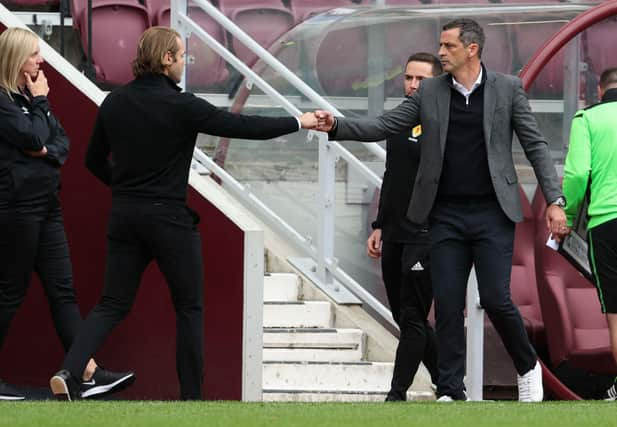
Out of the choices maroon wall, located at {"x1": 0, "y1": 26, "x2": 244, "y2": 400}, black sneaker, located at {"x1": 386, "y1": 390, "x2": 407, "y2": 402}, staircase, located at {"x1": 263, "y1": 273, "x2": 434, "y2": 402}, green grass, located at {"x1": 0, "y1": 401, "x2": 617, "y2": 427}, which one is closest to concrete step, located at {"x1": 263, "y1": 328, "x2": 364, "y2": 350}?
staircase, located at {"x1": 263, "y1": 273, "x2": 434, "y2": 402}

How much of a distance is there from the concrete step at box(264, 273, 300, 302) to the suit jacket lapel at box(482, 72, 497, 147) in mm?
2932

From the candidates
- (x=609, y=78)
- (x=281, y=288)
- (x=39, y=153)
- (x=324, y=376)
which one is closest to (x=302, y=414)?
(x=39, y=153)

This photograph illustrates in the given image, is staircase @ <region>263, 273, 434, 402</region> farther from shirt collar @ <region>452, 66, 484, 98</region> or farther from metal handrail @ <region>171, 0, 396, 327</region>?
shirt collar @ <region>452, 66, 484, 98</region>

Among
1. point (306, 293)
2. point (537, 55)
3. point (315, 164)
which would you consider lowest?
point (306, 293)

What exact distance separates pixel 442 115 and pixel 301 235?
9.76ft

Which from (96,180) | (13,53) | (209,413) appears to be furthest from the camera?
(96,180)

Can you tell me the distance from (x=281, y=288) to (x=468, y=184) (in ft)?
9.33

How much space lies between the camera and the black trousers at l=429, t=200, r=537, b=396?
826 cm

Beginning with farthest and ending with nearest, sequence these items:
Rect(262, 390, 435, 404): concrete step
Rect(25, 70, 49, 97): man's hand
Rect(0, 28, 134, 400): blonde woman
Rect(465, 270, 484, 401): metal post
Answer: Rect(465, 270, 484, 401): metal post, Rect(262, 390, 435, 404): concrete step, Rect(25, 70, 49, 97): man's hand, Rect(0, 28, 134, 400): blonde woman

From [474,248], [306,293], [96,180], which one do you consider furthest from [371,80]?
[474,248]

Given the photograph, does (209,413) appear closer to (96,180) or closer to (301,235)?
(96,180)

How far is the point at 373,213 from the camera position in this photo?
11.1 m

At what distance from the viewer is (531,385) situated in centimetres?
851

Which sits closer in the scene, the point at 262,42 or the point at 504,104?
the point at 504,104
